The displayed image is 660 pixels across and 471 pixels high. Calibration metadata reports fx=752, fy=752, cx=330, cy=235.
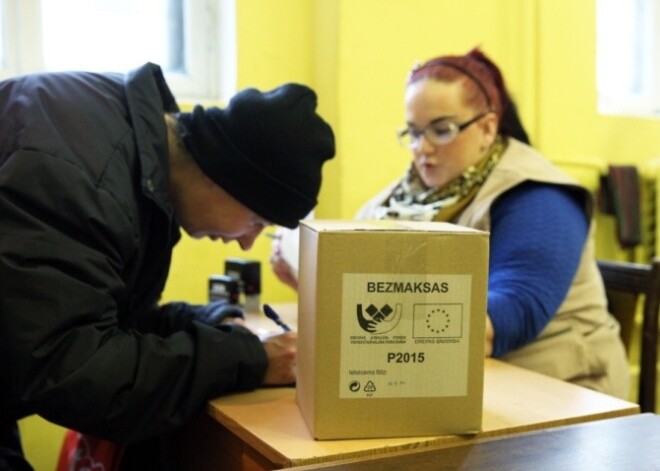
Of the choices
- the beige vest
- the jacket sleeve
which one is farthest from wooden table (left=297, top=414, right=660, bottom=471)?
the beige vest

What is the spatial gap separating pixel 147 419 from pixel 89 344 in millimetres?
135

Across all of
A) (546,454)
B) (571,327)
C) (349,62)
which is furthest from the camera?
(349,62)

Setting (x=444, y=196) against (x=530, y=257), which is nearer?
(x=530, y=257)

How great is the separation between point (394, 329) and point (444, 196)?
811 millimetres

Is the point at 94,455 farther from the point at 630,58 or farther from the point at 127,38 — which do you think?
the point at 630,58

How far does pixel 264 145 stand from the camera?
1.17 m

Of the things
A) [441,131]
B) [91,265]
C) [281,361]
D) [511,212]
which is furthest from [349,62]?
[91,265]

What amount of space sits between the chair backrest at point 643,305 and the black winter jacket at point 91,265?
40.6 inches

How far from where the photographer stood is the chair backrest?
1.71 m

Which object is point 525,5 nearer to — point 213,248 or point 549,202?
point 549,202

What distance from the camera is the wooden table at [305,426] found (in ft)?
2.94

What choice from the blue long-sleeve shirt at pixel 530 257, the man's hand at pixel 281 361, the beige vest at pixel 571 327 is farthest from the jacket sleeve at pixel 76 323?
the beige vest at pixel 571 327

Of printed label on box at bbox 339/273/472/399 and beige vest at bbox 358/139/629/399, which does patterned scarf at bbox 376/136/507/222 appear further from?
printed label on box at bbox 339/273/472/399

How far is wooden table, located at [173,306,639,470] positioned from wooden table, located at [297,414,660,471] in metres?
0.06
